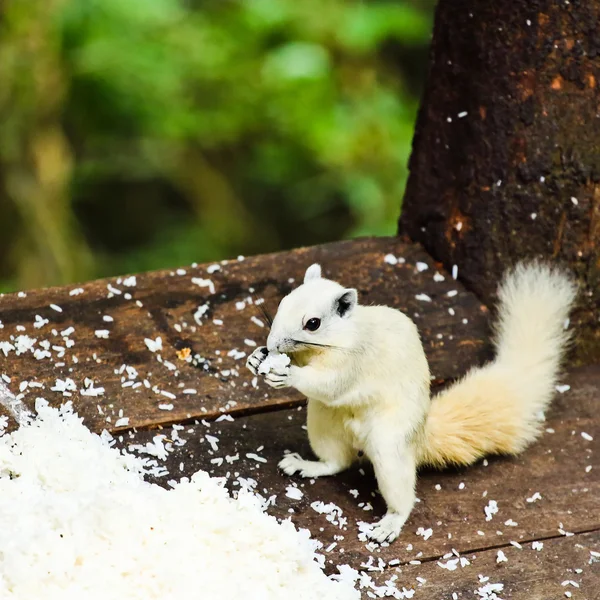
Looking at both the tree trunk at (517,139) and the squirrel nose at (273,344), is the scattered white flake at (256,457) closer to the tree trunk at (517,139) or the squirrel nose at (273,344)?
the squirrel nose at (273,344)

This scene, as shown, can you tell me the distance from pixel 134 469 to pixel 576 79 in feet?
4.18

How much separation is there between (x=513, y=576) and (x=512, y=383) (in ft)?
1.46

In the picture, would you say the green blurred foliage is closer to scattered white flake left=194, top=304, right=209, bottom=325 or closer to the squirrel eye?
scattered white flake left=194, top=304, right=209, bottom=325

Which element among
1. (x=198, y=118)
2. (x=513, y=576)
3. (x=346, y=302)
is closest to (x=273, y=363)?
(x=346, y=302)

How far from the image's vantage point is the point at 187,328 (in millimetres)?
2150

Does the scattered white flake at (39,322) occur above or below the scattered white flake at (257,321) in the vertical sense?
above

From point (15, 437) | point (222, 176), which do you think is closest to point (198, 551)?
point (15, 437)

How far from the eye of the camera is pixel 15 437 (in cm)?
171

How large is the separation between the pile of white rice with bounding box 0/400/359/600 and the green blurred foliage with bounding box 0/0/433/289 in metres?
2.37

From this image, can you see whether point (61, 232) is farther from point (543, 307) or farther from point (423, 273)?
point (543, 307)

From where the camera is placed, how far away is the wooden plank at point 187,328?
76.4 inches

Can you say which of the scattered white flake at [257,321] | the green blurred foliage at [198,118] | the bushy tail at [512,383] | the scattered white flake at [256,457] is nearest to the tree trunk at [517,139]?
the bushy tail at [512,383]

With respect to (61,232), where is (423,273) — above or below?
above

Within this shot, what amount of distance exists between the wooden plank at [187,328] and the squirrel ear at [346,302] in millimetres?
386
